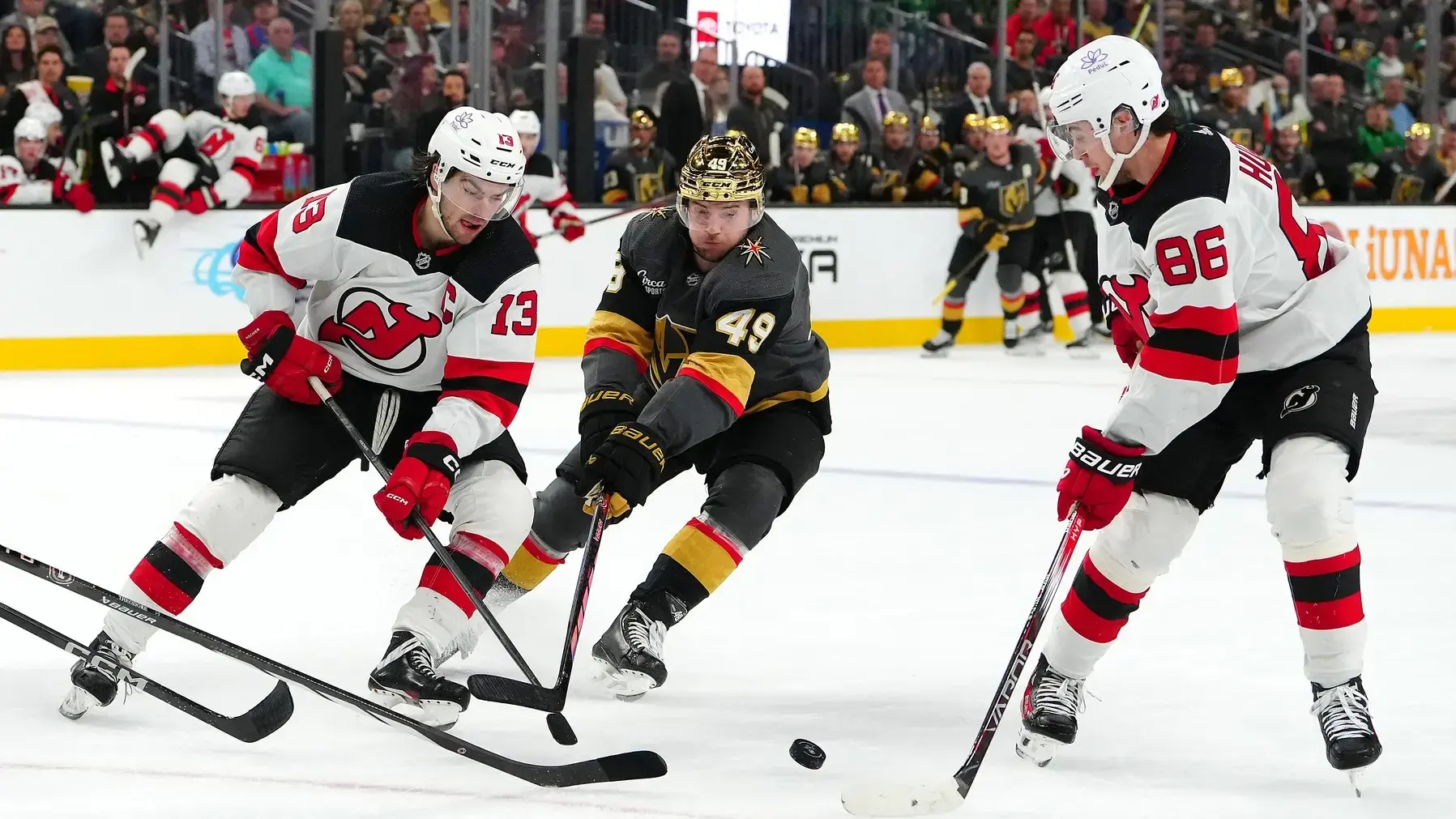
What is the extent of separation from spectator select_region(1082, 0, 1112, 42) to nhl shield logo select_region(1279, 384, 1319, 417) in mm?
8984

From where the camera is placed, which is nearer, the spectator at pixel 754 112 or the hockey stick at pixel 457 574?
the hockey stick at pixel 457 574

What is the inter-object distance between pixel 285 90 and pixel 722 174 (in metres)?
6.35

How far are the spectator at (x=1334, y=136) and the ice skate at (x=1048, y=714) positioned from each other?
31.3 feet

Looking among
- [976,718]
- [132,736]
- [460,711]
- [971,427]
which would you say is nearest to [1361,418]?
[976,718]

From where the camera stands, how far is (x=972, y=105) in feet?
34.6

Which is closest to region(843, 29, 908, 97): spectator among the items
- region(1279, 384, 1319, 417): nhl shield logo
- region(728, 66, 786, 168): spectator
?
region(728, 66, 786, 168): spectator

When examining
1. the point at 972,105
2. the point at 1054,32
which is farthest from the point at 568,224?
the point at 1054,32

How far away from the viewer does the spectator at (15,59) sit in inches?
328

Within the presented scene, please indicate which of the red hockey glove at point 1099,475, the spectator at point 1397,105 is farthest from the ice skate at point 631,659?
the spectator at point 1397,105

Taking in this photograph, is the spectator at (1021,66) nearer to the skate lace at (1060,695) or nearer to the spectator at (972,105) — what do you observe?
the spectator at (972,105)

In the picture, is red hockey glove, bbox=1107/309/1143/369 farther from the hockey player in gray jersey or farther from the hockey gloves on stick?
the hockey gloves on stick

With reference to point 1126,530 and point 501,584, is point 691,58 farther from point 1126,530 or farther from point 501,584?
point 1126,530

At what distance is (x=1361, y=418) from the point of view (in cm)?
264

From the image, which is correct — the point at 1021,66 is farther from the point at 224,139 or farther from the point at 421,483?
the point at 421,483
